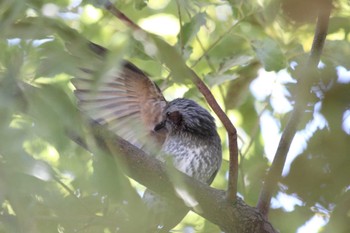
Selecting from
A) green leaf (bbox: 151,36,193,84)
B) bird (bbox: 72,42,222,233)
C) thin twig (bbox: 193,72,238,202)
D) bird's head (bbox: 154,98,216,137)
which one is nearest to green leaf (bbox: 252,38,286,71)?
thin twig (bbox: 193,72,238,202)

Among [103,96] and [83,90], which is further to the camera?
[103,96]

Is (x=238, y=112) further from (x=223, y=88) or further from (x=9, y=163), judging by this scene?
(x=9, y=163)

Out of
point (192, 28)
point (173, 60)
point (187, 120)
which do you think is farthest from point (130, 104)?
point (173, 60)

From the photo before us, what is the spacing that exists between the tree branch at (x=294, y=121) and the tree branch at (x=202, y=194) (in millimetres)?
57

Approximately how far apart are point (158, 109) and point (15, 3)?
6.88 feet

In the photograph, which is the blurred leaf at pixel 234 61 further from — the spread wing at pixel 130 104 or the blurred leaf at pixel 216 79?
the spread wing at pixel 130 104

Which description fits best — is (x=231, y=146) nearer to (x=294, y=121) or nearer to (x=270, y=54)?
(x=294, y=121)

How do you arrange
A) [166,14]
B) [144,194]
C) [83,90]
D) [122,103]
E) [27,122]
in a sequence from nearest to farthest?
1. [27,122]
2. [83,90]
3. [144,194]
4. [122,103]
5. [166,14]

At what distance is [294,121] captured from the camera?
2139mm

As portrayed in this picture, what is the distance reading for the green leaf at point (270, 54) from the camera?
240cm

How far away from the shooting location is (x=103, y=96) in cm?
309

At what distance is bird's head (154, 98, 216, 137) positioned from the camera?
10.7ft

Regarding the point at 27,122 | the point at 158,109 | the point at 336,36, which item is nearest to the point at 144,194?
the point at 158,109

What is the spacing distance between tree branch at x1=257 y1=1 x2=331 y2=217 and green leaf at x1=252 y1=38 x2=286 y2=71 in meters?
0.24
